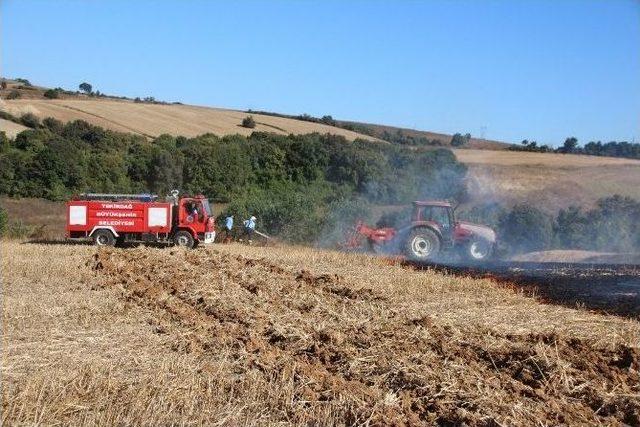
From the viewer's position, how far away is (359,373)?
7.59 m

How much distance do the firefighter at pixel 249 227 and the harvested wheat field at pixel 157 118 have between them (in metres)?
24.7

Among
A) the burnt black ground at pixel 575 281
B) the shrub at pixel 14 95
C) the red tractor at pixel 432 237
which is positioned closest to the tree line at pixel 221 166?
the red tractor at pixel 432 237

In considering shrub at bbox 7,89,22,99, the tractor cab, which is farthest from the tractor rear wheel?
shrub at bbox 7,89,22,99

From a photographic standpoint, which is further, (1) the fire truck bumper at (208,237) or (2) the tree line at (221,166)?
(2) the tree line at (221,166)

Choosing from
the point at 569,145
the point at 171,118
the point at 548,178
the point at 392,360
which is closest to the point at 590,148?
the point at 569,145

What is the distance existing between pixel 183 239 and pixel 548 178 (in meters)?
27.9

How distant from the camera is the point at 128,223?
77.1 ft

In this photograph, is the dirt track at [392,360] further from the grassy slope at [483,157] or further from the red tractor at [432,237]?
the grassy slope at [483,157]

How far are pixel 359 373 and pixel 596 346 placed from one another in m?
3.28

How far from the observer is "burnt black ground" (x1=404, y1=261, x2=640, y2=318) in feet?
42.1

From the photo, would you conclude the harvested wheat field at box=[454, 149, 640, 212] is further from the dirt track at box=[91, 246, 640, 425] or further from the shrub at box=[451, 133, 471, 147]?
the dirt track at box=[91, 246, 640, 425]

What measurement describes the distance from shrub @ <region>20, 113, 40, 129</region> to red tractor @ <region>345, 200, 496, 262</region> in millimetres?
32686

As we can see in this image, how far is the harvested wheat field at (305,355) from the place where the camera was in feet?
20.8

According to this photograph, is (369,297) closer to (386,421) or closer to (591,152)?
(386,421)
